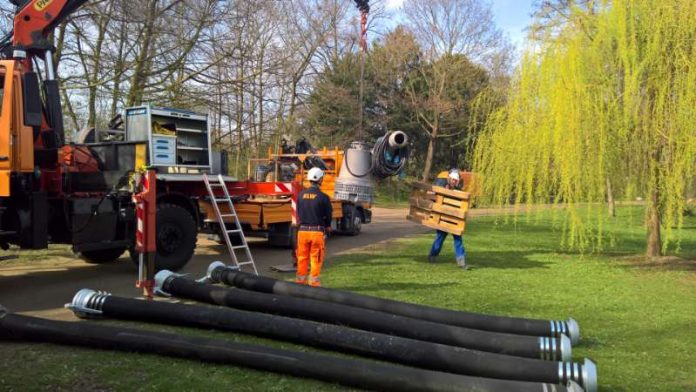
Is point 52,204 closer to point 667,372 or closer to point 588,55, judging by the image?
point 667,372

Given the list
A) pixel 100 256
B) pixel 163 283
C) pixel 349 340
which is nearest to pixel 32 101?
pixel 163 283

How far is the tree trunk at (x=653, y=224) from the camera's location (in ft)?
33.8

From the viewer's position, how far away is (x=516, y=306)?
25.3ft

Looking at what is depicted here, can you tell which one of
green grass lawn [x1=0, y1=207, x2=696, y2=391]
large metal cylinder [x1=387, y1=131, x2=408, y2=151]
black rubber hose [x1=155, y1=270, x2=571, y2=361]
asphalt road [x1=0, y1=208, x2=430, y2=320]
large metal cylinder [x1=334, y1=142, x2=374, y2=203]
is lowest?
green grass lawn [x1=0, y1=207, x2=696, y2=391]

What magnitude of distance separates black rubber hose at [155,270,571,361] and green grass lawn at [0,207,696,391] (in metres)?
0.53

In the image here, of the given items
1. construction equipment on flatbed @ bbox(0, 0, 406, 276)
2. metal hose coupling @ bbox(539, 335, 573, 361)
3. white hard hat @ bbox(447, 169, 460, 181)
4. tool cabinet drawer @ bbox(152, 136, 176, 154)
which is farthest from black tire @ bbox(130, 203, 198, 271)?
metal hose coupling @ bbox(539, 335, 573, 361)

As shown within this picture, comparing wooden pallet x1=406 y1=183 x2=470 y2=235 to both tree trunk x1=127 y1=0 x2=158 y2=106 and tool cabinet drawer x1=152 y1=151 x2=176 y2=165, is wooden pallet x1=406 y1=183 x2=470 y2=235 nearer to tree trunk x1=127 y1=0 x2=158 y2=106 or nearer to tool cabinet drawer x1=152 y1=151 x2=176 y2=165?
tool cabinet drawer x1=152 y1=151 x2=176 y2=165

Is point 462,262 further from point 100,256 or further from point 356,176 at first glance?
point 100,256

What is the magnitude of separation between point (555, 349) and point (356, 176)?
7648 millimetres

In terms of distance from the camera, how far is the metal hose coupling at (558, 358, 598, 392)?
170 inches

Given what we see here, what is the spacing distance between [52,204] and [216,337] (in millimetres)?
4288

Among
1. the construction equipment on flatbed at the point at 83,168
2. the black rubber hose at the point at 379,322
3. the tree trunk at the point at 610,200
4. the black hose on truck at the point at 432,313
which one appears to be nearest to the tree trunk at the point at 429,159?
the tree trunk at the point at 610,200

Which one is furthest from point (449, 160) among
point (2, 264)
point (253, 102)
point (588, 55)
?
point (2, 264)

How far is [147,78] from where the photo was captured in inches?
639
